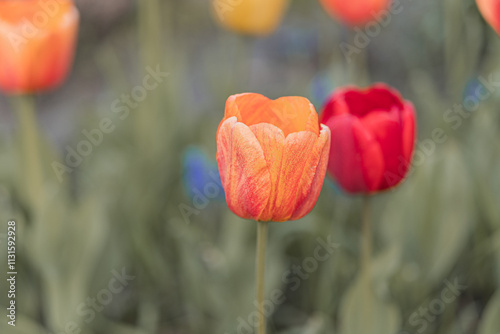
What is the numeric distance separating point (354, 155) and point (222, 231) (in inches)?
27.0

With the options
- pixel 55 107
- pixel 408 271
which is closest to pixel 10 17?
pixel 408 271

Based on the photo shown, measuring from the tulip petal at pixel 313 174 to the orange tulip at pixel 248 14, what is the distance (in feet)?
3.65

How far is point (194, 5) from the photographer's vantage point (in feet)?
9.68

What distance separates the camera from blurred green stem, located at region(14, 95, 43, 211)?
1.25 meters

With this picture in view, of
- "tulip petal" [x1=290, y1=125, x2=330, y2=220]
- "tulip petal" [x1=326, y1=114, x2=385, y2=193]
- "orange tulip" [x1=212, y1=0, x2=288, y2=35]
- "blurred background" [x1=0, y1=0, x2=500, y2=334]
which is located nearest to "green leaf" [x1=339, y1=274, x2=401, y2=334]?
"blurred background" [x1=0, y1=0, x2=500, y2=334]

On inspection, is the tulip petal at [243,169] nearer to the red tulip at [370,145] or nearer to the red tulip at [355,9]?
the red tulip at [370,145]

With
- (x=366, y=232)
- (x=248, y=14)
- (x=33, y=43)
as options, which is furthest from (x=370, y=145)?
(x=248, y=14)

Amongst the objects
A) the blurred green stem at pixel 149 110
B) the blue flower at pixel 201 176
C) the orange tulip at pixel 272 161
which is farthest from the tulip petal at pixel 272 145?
the blurred green stem at pixel 149 110

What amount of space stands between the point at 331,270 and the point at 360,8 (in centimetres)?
78

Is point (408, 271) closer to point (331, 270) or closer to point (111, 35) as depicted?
point (331, 270)

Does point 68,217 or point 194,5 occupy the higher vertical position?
point 68,217

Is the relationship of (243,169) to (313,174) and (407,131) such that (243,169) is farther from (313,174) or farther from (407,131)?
(407,131)

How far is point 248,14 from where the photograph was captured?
5.65ft

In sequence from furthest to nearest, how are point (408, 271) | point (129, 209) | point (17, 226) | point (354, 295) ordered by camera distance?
1. point (129, 209)
2. point (17, 226)
3. point (408, 271)
4. point (354, 295)
